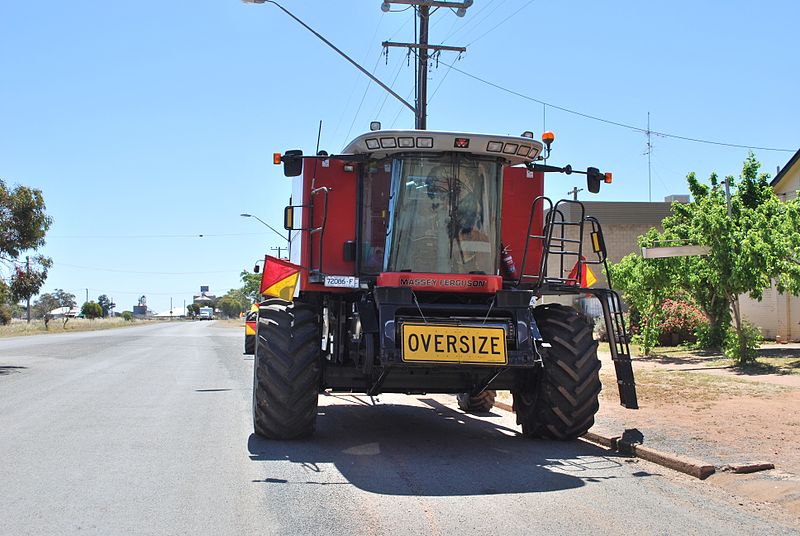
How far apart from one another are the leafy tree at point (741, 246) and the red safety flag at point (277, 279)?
10.2m

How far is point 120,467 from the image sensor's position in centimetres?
744

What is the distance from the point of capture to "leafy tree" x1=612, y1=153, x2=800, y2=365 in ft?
52.4

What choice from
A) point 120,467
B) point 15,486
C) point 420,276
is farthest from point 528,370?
point 15,486

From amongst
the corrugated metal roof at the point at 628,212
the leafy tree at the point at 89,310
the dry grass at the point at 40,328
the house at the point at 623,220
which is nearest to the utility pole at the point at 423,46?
the house at the point at 623,220

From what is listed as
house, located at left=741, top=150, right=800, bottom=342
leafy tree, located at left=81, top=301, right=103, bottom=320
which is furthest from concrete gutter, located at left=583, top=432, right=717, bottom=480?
leafy tree, located at left=81, top=301, right=103, bottom=320

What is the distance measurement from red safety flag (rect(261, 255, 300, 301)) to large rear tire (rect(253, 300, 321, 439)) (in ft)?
3.69

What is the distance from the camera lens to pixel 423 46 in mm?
19484

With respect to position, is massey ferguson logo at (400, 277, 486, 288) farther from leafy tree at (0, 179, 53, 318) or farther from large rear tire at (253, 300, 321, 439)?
leafy tree at (0, 179, 53, 318)

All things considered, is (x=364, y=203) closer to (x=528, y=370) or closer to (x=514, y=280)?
(x=514, y=280)

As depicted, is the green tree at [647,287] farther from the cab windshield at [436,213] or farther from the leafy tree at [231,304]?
the leafy tree at [231,304]

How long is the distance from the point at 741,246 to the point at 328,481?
12038 millimetres

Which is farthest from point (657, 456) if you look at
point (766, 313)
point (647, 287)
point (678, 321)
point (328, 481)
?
point (766, 313)

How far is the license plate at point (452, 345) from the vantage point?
25.5 feet

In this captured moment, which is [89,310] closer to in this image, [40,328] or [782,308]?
[40,328]
